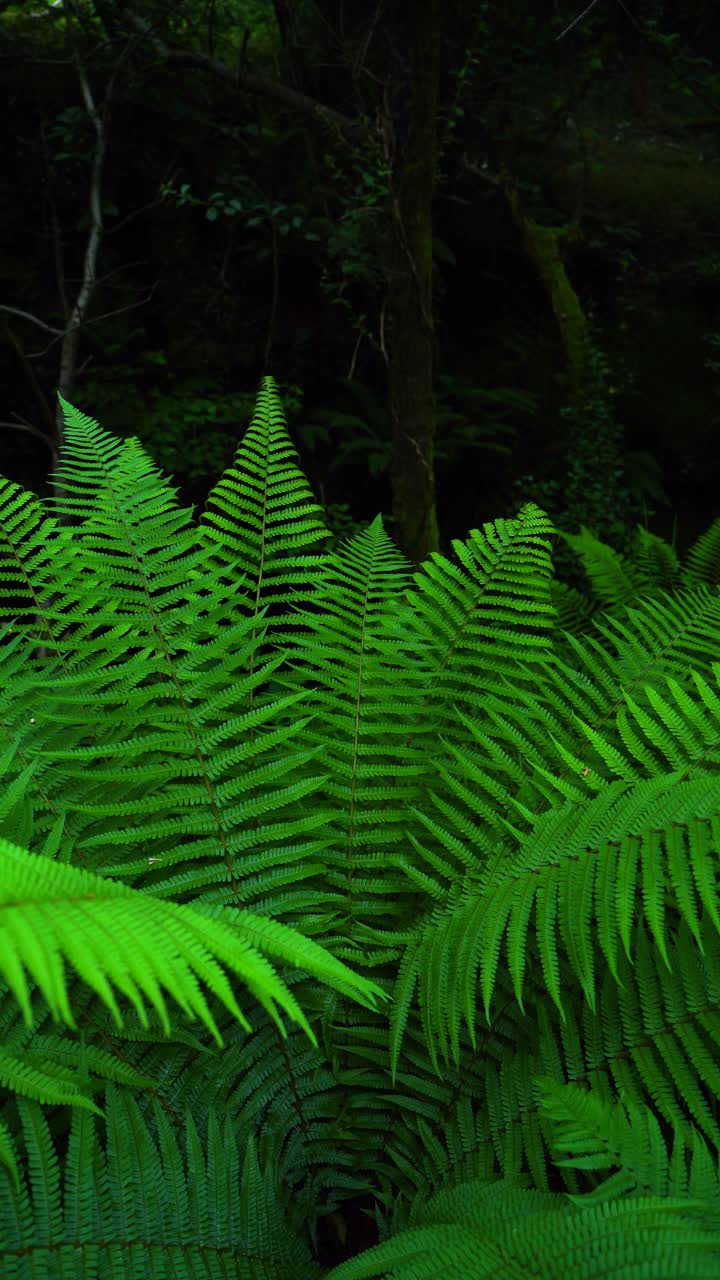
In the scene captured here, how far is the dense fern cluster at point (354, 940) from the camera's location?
0.86m

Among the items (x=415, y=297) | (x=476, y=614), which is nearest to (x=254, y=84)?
(x=415, y=297)

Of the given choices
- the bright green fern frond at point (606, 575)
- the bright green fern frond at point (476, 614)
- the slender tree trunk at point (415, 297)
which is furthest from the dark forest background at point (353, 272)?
the bright green fern frond at point (476, 614)

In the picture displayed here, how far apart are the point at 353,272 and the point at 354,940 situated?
11.6 ft

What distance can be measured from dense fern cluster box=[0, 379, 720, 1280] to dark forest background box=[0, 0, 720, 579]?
2711 millimetres

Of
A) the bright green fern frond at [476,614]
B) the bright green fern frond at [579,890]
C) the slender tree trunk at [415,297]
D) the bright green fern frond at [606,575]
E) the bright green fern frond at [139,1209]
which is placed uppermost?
the slender tree trunk at [415,297]

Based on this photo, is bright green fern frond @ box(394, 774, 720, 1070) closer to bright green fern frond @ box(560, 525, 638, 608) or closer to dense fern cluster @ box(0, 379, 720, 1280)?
dense fern cluster @ box(0, 379, 720, 1280)

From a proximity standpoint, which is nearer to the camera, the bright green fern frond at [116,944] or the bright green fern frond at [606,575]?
the bright green fern frond at [116,944]

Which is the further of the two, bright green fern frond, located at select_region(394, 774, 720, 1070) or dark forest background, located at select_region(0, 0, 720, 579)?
dark forest background, located at select_region(0, 0, 720, 579)

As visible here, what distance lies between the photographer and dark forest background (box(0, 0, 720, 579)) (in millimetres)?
4242

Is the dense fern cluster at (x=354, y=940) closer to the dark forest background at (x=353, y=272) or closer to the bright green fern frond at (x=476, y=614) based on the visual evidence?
the bright green fern frond at (x=476, y=614)

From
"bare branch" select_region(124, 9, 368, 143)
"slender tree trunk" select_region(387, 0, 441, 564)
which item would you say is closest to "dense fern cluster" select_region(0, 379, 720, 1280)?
"slender tree trunk" select_region(387, 0, 441, 564)

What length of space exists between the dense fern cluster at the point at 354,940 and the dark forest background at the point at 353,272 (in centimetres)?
271

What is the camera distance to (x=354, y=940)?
1.29m

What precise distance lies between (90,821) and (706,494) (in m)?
4.54
